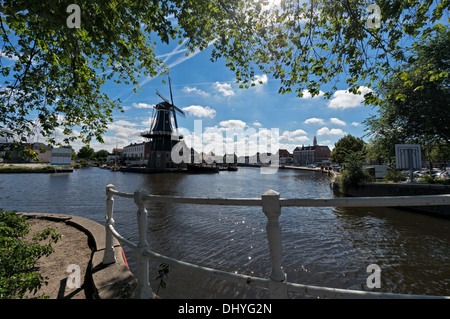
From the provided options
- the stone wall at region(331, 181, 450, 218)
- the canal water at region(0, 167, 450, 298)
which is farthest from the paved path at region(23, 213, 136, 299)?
the stone wall at region(331, 181, 450, 218)

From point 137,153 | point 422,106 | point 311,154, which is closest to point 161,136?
point 137,153

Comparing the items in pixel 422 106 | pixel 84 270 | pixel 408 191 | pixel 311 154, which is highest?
pixel 311 154

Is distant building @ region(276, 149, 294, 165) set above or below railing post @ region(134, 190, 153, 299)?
above

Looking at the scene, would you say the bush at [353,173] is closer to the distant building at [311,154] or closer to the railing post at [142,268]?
the railing post at [142,268]

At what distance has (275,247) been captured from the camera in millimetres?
1356

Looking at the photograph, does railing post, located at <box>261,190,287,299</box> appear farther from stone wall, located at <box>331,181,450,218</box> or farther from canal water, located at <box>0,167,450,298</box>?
A: stone wall, located at <box>331,181,450,218</box>

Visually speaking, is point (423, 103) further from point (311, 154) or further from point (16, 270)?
point (311, 154)

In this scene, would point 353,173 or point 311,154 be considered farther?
point 311,154

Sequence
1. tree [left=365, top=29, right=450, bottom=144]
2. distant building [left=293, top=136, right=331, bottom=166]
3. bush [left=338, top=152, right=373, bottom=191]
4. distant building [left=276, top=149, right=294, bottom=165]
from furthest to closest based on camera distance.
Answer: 1. distant building [left=276, top=149, right=294, bottom=165]
2. distant building [left=293, top=136, right=331, bottom=166]
3. bush [left=338, top=152, right=373, bottom=191]
4. tree [left=365, top=29, right=450, bottom=144]

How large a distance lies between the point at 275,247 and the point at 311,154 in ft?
363

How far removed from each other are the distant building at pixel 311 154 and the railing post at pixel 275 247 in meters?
105

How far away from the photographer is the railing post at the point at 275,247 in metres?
1.34

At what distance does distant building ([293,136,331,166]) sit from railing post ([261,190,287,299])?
4135 inches

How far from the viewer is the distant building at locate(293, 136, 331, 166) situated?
99312 mm
